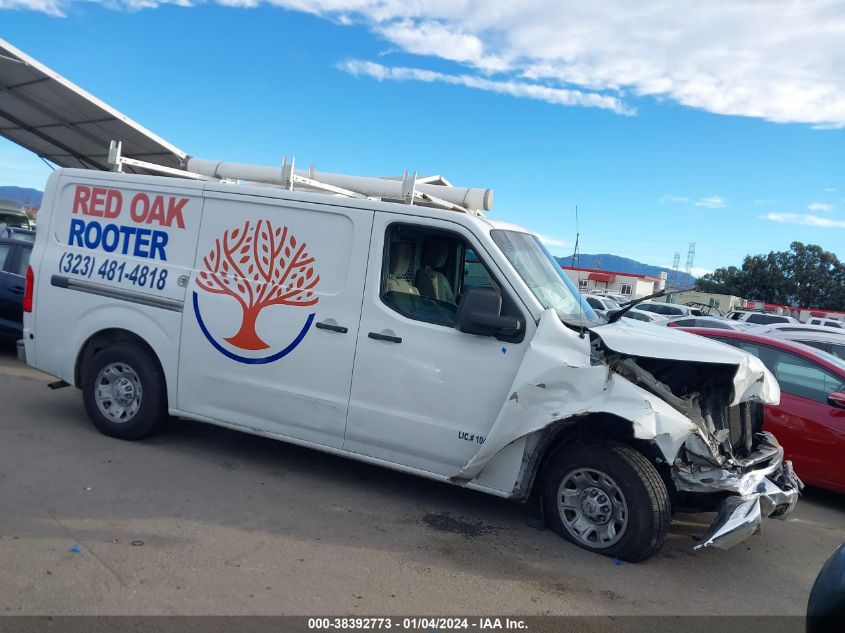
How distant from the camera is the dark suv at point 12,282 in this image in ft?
28.5

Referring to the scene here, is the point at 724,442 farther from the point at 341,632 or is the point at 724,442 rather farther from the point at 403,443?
the point at 341,632

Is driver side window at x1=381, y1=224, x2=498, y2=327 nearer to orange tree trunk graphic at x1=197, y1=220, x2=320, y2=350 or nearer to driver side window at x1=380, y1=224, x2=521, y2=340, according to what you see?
driver side window at x1=380, y1=224, x2=521, y2=340

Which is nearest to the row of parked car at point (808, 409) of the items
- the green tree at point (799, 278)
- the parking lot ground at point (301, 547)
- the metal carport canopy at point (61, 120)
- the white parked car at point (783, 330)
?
the parking lot ground at point (301, 547)

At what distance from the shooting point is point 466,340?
15.6ft

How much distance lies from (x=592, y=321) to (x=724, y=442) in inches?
48.5

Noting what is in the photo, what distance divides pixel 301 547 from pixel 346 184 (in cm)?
319

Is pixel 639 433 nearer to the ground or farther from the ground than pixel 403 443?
farther from the ground

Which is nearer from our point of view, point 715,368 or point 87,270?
point 715,368

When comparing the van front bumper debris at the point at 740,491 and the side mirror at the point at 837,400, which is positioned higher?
the side mirror at the point at 837,400

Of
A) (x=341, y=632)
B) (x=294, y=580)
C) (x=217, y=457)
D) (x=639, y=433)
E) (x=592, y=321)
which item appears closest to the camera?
(x=341, y=632)

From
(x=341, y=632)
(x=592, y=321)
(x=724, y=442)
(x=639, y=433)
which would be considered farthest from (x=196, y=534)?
(x=724, y=442)

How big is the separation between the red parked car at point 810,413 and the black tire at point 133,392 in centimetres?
528

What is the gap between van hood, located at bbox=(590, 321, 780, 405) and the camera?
447 cm

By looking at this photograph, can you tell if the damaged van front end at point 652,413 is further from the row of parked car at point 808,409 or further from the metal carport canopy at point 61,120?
the metal carport canopy at point 61,120
